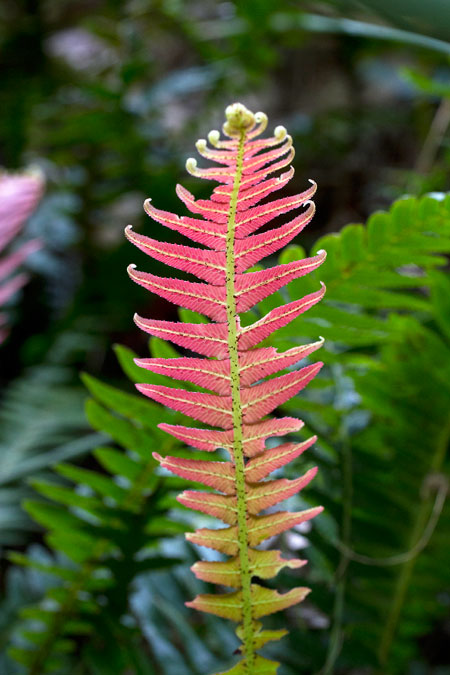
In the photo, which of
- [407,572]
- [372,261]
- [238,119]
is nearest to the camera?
[238,119]

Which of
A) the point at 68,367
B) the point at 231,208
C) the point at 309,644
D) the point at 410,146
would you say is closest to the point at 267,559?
the point at 231,208

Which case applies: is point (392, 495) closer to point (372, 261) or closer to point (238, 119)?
point (372, 261)

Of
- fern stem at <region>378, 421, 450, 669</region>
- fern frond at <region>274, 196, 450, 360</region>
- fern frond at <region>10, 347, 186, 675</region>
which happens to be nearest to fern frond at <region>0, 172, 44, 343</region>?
fern frond at <region>10, 347, 186, 675</region>

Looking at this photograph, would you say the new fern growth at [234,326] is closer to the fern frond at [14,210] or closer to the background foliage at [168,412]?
the background foliage at [168,412]

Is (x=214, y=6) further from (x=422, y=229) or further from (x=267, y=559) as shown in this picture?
(x=267, y=559)

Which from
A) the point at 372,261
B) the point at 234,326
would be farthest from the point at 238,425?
the point at 372,261

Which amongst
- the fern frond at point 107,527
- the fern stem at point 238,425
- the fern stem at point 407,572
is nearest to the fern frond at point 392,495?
the fern stem at point 407,572
